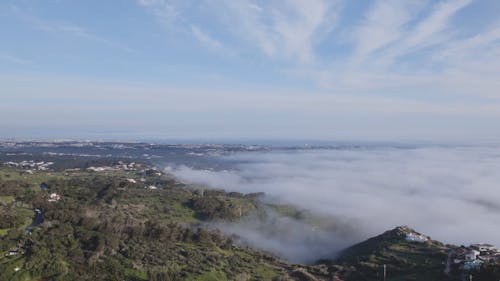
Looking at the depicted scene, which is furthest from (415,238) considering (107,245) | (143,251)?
(107,245)

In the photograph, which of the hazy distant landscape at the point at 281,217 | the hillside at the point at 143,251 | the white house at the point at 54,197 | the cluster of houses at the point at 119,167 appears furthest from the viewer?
the cluster of houses at the point at 119,167

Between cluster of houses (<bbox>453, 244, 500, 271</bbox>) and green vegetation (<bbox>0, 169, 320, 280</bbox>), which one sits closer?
green vegetation (<bbox>0, 169, 320, 280</bbox>)

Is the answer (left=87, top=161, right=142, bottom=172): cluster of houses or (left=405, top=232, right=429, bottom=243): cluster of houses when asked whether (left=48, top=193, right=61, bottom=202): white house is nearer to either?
(left=405, top=232, right=429, bottom=243): cluster of houses

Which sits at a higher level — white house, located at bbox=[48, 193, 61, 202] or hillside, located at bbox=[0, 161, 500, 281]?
white house, located at bbox=[48, 193, 61, 202]

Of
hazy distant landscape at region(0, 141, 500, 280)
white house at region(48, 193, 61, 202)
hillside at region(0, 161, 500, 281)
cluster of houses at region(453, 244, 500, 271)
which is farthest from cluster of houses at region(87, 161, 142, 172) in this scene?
cluster of houses at region(453, 244, 500, 271)

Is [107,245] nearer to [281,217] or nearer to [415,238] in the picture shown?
[415,238]

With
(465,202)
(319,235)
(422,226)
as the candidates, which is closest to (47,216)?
(319,235)

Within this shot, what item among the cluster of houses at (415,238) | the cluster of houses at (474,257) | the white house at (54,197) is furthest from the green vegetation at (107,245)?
the cluster of houses at (415,238)

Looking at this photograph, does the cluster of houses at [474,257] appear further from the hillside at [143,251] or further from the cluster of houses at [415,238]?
the cluster of houses at [415,238]

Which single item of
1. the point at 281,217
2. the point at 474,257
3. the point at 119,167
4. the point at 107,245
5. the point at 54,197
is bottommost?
the point at 281,217
